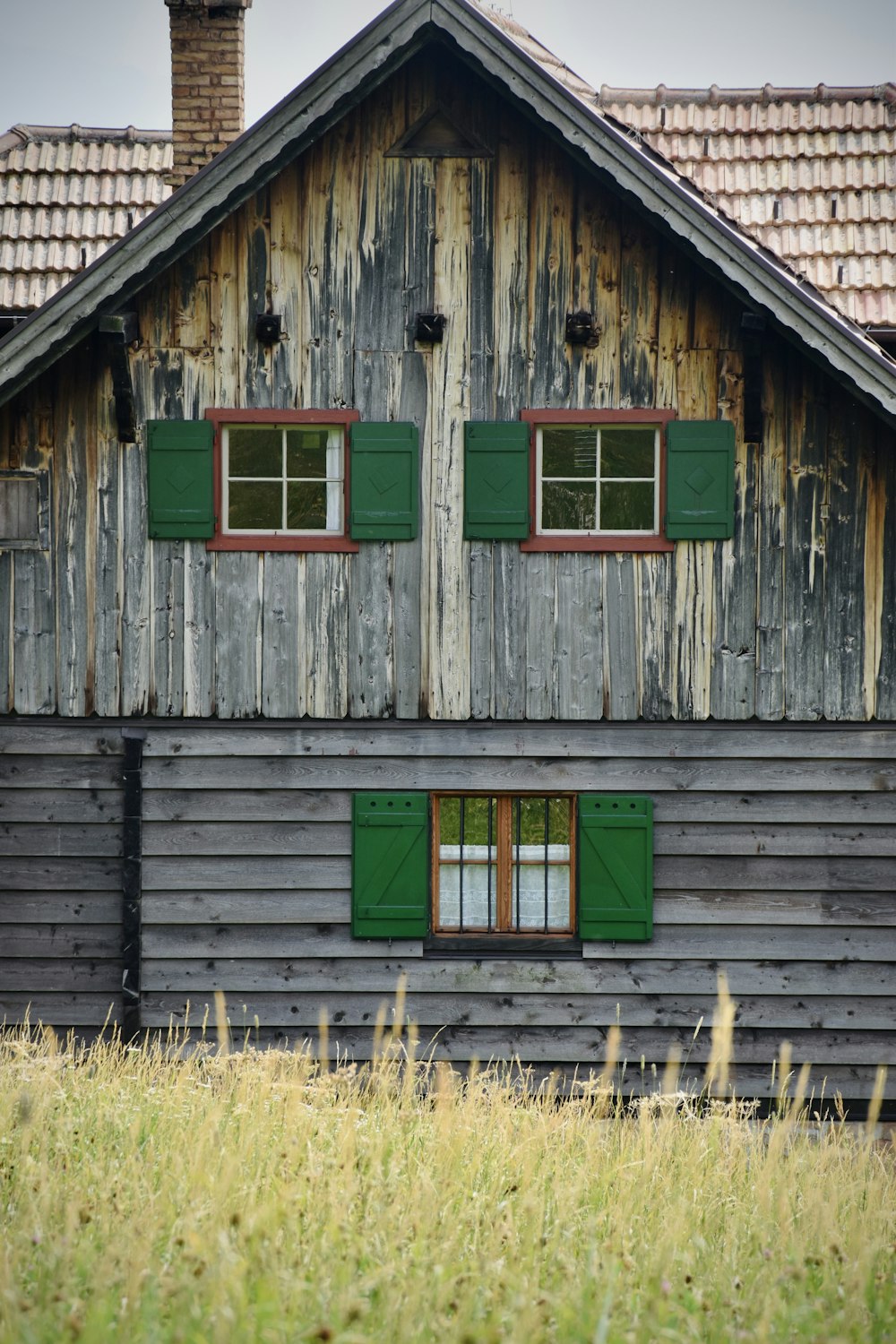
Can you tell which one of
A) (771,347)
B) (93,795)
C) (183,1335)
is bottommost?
(183,1335)

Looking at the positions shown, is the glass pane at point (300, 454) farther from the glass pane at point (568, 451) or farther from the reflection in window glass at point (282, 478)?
the glass pane at point (568, 451)

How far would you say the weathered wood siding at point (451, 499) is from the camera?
8461 mm

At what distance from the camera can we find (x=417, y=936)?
8.52m

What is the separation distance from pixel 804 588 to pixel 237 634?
4.16 meters

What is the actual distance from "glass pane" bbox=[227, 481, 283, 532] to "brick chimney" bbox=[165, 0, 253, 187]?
9.23 feet

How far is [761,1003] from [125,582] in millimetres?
5593

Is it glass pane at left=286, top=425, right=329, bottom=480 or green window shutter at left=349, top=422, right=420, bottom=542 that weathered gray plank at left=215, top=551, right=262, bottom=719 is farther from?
green window shutter at left=349, top=422, right=420, bottom=542

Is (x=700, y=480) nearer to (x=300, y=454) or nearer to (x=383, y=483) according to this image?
(x=383, y=483)

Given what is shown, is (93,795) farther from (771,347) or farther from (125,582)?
(771,347)

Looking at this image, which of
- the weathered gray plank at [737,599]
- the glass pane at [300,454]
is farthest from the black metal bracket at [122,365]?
the weathered gray plank at [737,599]

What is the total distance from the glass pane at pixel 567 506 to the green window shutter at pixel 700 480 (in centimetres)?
57

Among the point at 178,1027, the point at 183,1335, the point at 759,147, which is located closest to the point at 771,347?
the point at 759,147

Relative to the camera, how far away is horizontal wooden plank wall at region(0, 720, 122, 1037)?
8.62 metres

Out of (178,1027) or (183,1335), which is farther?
(178,1027)
